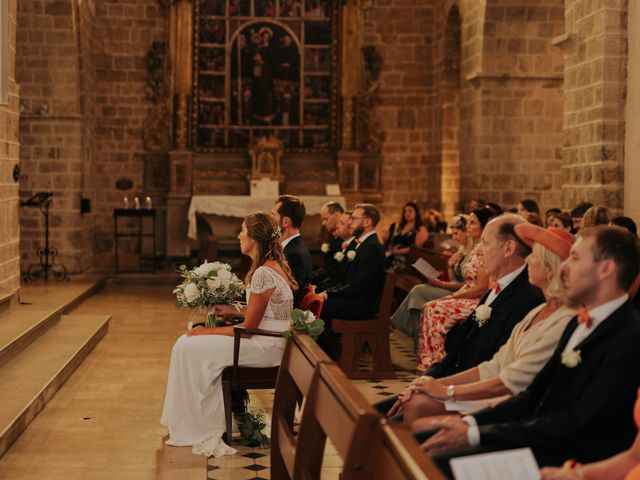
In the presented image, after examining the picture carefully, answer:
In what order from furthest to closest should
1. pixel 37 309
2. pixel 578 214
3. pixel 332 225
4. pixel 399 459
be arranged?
pixel 332 225 → pixel 37 309 → pixel 578 214 → pixel 399 459

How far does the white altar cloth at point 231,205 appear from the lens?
16.6 meters

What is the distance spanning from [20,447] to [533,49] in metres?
10.2

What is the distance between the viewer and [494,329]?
5.16 metres

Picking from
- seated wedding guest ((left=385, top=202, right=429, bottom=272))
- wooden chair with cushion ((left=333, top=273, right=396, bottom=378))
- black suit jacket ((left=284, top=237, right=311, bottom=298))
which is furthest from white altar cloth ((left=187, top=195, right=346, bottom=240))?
black suit jacket ((left=284, top=237, right=311, bottom=298))

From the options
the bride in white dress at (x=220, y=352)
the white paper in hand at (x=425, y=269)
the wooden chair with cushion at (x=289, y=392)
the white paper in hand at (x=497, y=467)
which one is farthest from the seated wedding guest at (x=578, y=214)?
the white paper in hand at (x=497, y=467)

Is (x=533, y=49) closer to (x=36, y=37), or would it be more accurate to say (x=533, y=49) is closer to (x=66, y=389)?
(x=36, y=37)

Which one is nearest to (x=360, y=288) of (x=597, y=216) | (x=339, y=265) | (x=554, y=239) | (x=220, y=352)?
(x=339, y=265)

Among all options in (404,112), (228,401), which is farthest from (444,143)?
(228,401)

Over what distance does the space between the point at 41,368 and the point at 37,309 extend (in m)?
2.45

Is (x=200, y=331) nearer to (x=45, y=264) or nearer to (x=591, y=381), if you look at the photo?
(x=591, y=381)

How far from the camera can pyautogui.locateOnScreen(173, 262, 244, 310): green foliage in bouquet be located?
254 inches

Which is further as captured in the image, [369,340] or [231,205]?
[231,205]

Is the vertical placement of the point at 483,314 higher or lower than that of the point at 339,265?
higher

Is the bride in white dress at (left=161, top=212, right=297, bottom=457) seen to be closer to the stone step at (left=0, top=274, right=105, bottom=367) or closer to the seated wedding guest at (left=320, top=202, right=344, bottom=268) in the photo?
the stone step at (left=0, top=274, right=105, bottom=367)
